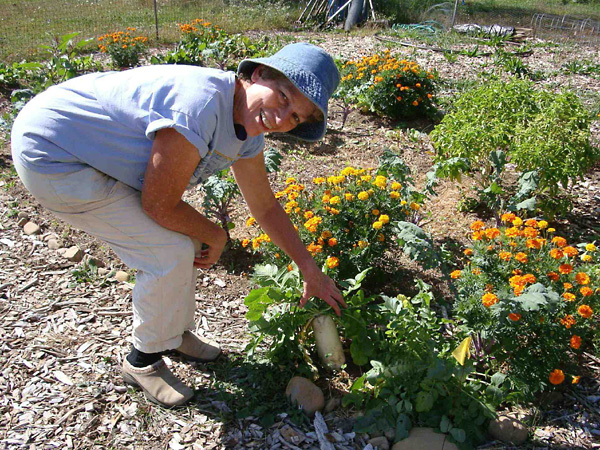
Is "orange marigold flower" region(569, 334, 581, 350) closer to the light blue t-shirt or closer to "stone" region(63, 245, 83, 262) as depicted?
the light blue t-shirt

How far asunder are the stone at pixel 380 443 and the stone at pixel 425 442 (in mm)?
31

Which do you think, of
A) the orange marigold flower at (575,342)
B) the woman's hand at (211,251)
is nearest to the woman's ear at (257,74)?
the woman's hand at (211,251)

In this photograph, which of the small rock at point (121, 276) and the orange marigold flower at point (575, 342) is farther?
the small rock at point (121, 276)

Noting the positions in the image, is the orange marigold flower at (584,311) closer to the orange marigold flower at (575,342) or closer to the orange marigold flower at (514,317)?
the orange marigold flower at (575,342)

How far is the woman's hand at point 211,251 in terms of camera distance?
212cm

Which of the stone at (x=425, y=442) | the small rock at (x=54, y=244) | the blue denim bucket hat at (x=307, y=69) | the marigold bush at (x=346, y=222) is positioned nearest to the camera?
the blue denim bucket hat at (x=307, y=69)

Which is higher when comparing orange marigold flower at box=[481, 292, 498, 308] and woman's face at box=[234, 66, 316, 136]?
woman's face at box=[234, 66, 316, 136]

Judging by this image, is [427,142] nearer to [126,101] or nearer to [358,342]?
[358,342]

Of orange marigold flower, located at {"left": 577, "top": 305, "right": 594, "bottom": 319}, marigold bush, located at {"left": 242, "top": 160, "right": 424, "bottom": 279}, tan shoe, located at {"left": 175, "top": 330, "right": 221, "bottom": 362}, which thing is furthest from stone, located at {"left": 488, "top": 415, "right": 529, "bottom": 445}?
tan shoe, located at {"left": 175, "top": 330, "right": 221, "bottom": 362}

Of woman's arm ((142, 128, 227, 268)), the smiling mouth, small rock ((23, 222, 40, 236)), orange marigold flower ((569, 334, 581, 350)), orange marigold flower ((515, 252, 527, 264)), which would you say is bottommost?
small rock ((23, 222, 40, 236))

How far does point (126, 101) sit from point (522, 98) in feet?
11.2

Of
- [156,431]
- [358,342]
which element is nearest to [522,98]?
[358,342]

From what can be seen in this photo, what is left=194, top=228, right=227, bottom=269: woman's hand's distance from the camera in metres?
2.12

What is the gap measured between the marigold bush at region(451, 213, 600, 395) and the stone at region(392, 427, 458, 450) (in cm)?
42
